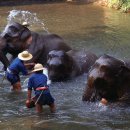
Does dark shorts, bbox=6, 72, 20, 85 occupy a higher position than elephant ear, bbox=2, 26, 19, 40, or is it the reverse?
elephant ear, bbox=2, 26, 19, 40

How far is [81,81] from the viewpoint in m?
10.8

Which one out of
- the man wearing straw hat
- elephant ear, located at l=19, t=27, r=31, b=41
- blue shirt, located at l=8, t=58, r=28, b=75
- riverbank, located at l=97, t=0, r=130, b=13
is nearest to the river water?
the man wearing straw hat

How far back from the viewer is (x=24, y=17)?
68.0 feet

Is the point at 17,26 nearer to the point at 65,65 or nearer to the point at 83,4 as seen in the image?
the point at 65,65

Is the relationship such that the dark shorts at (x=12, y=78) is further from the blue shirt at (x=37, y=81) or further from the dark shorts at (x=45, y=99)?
the dark shorts at (x=45, y=99)

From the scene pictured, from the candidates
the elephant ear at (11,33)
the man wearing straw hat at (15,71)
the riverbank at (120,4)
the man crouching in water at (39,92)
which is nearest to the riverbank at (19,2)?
the riverbank at (120,4)

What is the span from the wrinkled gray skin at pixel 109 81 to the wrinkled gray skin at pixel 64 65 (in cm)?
213

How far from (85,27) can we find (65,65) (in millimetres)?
7355

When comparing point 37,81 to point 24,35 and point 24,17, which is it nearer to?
point 24,35

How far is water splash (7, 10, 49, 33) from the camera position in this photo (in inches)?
755

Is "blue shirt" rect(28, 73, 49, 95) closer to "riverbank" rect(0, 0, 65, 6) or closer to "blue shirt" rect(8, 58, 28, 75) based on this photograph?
"blue shirt" rect(8, 58, 28, 75)

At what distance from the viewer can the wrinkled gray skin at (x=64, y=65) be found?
10852 millimetres

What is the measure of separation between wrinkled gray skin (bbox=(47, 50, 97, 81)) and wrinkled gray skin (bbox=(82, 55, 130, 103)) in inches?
84.1

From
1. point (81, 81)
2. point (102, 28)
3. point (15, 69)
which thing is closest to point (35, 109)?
point (15, 69)
